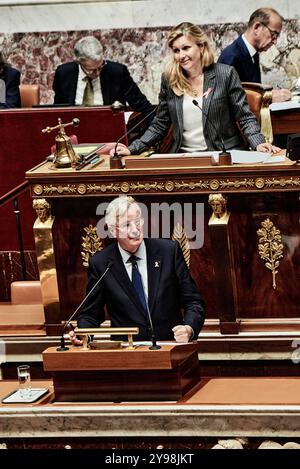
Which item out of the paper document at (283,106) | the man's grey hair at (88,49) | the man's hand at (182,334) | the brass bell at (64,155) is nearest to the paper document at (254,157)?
the brass bell at (64,155)

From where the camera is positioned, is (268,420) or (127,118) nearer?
(268,420)

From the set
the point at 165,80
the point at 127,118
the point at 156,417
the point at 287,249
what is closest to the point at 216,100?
the point at 165,80

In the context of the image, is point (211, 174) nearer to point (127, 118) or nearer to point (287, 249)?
point (287, 249)

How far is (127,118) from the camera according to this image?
7.91 meters

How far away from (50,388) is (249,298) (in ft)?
4.71

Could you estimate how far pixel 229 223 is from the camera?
635 centimetres

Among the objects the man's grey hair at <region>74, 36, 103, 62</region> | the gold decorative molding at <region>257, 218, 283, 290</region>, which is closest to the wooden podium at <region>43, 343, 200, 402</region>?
the gold decorative molding at <region>257, 218, 283, 290</region>

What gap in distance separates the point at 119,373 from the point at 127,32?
4992 millimetres

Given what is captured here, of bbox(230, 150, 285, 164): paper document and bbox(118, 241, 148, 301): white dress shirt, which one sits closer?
bbox(118, 241, 148, 301): white dress shirt

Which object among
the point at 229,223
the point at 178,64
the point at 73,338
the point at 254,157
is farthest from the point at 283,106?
the point at 73,338

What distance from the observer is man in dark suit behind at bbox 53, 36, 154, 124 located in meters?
8.13

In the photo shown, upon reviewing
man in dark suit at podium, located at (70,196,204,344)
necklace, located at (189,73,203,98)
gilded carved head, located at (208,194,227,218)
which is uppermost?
necklace, located at (189,73,203,98)

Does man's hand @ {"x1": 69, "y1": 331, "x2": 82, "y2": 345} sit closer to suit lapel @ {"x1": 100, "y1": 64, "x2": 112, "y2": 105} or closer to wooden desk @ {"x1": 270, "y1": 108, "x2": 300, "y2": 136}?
wooden desk @ {"x1": 270, "y1": 108, "x2": 300, "y2": 136}

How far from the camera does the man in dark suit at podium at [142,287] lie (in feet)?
18.4
